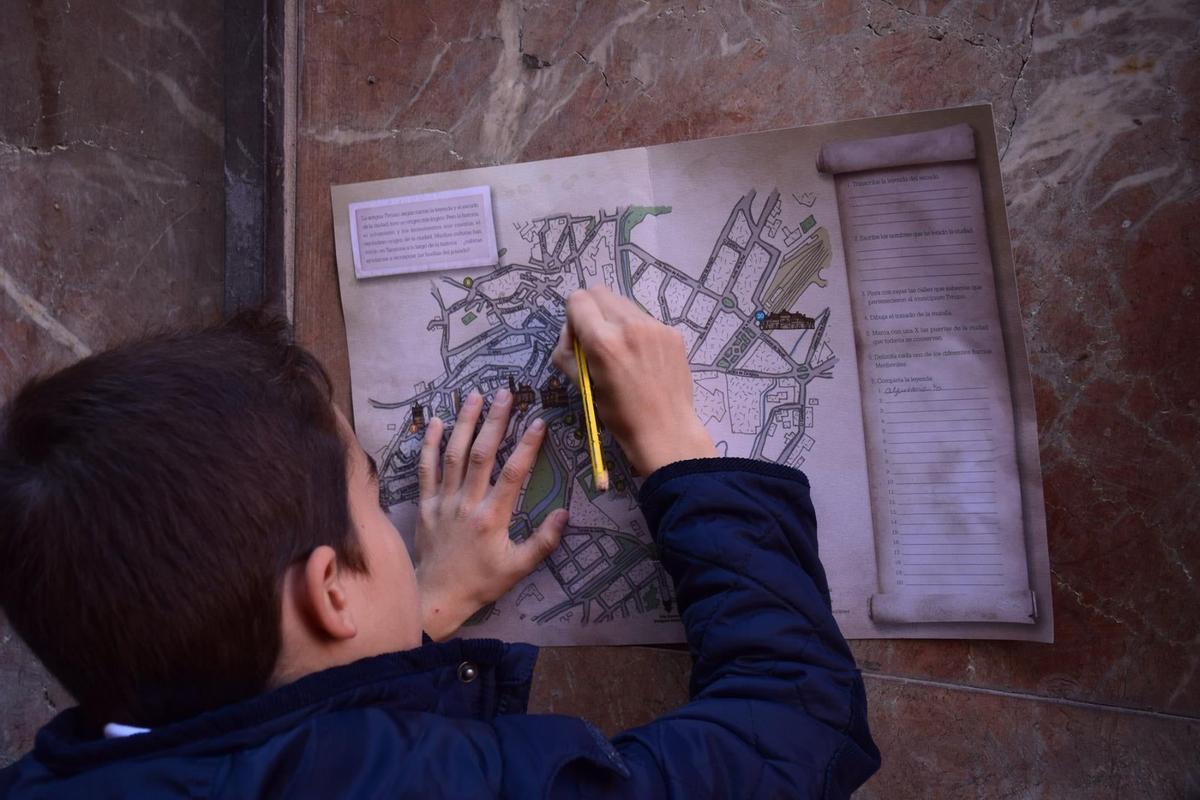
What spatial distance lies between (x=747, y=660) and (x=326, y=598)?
0.41m

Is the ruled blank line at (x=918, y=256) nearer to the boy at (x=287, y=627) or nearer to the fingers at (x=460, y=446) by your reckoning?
the boy at (x=287, y=627)

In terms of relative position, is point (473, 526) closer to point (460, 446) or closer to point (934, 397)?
point (460, 446)


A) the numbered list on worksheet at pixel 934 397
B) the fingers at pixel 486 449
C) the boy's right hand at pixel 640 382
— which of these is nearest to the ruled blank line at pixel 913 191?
the numbered list on worksheet at pixel 934 397

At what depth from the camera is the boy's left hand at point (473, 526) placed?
3.34ft

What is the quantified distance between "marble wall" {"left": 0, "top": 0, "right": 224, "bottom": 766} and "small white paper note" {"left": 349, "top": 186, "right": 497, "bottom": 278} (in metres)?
0.36

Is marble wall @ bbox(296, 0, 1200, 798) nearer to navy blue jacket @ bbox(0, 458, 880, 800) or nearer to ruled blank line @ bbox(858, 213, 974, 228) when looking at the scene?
ruled blank line @ bbox(858, 213, 974, 228)

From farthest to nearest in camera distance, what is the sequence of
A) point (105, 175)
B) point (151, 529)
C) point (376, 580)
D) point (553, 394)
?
point (105, 175) → point (553, 394) → point (376, 580) → point (151, 529)

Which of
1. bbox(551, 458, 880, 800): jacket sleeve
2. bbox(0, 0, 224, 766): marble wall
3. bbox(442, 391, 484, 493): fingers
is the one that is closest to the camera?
bbox(551, 458, 880, 800): jacket sleeve

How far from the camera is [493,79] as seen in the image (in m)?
1.10

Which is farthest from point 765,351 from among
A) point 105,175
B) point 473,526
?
point 105,175

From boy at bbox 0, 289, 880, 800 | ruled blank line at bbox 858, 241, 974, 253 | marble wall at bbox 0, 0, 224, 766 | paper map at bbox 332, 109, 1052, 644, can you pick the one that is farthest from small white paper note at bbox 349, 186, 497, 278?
ruled blank line at bbox 858, 241, 974, 253

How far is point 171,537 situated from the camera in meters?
0.67

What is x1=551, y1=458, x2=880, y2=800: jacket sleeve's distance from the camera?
75cm

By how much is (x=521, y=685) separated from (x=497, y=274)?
506 millimetres
